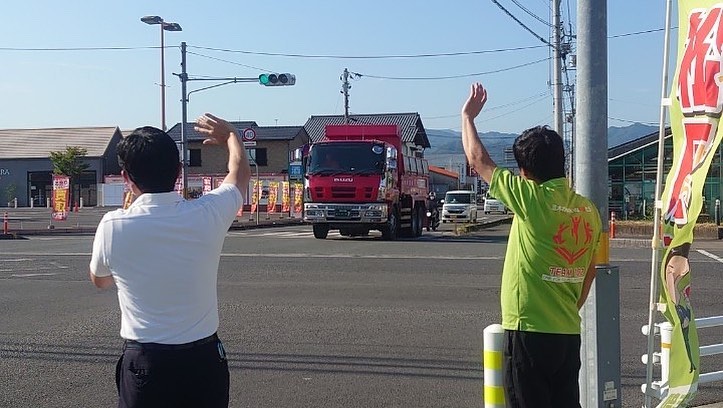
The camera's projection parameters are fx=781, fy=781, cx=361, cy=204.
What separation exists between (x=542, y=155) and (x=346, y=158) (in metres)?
19.6

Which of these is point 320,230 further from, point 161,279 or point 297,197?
point 161,279

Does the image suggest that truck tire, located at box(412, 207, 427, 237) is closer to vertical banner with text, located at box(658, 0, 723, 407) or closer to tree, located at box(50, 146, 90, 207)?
vertical banner with text, located at box(658, 0, 723, 407)

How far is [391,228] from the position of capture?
949 inches

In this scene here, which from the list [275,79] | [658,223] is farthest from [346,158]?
[658,223]

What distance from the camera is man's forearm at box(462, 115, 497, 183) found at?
3980mm

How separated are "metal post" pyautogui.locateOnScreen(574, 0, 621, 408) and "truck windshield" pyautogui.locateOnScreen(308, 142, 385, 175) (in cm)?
1829

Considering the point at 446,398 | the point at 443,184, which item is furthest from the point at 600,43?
the point at 443,184

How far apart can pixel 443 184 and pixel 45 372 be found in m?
94.5

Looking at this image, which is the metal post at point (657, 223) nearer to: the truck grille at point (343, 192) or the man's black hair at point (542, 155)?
the man's black hair at point (542, 155)

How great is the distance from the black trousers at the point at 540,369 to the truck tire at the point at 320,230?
20.4m

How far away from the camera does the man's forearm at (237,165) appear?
3509mm

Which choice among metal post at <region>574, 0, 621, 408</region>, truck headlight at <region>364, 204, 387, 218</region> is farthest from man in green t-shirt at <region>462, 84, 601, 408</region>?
truck headlight at <region>364, 204, 387, 218</region>

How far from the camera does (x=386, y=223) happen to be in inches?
930

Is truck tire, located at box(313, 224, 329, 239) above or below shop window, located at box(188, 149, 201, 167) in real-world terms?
below
